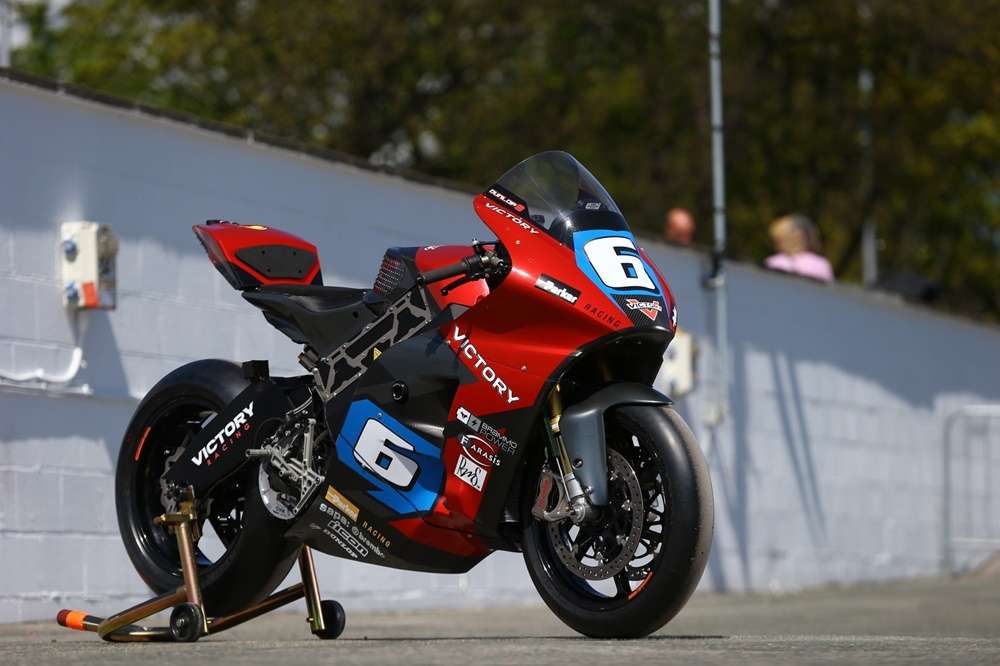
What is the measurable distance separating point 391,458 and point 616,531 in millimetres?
763

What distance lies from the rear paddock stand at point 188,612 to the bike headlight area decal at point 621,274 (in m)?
1.45

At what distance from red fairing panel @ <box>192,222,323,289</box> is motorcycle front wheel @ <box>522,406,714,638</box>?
4.10 ft

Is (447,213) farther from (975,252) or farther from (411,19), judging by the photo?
(975,252)

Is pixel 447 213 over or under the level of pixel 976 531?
over

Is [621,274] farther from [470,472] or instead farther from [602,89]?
[602,89]

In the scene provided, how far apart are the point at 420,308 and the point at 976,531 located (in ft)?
38.5

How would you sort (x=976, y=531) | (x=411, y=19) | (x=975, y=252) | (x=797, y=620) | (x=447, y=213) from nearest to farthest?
(x=797, y=620) → (x=447, y=213) → (x=976, y=531) → (x=411, y=19) → (x=975, y=252)

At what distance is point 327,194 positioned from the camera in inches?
411

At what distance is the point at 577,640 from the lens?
586 cm

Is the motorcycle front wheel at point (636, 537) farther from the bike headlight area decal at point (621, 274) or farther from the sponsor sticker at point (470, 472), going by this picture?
the bike headlight area decal at point (621, 274)

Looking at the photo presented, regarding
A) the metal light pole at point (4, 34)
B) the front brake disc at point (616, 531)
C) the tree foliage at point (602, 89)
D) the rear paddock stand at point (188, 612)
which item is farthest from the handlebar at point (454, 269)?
the tree foliage at point (602, 89)

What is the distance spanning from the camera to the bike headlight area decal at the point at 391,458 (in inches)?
242

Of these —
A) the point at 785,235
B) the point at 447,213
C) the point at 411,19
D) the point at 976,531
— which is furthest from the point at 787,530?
the point at 411,19

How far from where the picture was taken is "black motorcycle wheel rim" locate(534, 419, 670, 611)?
5.82m
